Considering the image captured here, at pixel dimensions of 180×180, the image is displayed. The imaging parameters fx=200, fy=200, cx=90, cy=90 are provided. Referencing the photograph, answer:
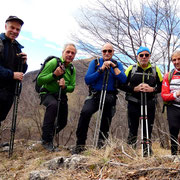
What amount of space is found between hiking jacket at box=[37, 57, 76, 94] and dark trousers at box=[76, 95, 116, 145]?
782mm

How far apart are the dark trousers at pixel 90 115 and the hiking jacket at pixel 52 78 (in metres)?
0.78

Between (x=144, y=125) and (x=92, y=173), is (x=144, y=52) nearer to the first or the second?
(x=144, y=125)

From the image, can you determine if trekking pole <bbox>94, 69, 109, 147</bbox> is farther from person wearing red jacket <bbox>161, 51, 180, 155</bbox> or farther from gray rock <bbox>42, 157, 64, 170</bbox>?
person wearing red jacket <bbox>161, 51, 180, 155</bbox>

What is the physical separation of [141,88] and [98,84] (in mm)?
897

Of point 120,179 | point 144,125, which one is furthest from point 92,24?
point 120,179

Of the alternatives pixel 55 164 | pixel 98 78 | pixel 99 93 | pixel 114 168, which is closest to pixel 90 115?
pixel 99 93

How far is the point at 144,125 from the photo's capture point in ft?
13.5

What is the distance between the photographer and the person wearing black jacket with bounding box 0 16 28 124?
404cm

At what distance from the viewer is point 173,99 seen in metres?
3.73

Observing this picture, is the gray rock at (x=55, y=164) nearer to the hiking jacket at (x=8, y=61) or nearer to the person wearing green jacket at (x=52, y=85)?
the person wearing green jacket at (x=52, y=85)

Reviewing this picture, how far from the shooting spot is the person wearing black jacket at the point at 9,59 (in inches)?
159

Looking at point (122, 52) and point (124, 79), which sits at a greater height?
point (122, 52)

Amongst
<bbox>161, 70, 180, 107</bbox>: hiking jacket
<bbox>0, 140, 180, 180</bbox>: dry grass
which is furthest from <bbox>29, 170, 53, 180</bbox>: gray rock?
<bbox>161, 70, 180, 107</bbox>: hiking jacket

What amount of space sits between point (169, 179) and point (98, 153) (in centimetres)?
119
